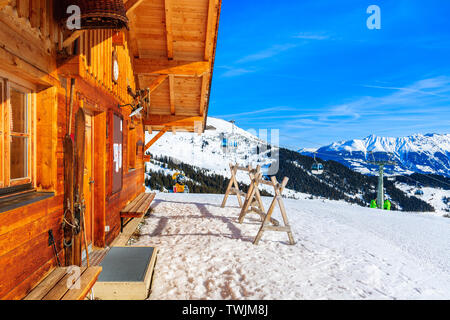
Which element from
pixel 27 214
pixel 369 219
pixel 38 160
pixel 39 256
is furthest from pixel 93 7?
pixel 369 219

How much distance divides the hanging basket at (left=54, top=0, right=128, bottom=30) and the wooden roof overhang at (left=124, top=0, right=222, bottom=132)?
78.6 inches

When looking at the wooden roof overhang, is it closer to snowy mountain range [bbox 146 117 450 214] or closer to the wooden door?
the wooden door

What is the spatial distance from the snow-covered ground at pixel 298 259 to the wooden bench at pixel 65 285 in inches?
39.3

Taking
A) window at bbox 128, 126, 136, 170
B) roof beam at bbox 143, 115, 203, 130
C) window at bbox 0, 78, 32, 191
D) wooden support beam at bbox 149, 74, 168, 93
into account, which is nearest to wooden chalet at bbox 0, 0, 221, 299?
window at bbox 0, 78, 32, 191

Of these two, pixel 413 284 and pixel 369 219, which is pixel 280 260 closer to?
pixel 413 284

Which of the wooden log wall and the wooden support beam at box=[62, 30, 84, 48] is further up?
the wooden log wall

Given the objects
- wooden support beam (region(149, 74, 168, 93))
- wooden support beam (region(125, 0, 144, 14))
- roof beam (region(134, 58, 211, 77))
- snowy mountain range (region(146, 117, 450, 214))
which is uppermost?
wooden support beam (region(125, 0, 144, 14))

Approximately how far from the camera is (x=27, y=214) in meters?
2.52

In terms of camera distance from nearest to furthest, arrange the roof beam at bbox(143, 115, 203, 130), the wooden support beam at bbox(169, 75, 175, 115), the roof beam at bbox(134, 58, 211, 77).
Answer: the roof beam at bbox(134, 58, 211, 77) < the wooden support beam at bbox(169, 75, 175, 115) < the roof beam at bbox(143, 115, 203, 130)

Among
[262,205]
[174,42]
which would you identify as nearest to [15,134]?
[174,42]

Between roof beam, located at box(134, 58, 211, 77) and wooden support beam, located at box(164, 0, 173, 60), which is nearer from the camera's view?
wooden support beam, located at box(164, 0, 173, 60)

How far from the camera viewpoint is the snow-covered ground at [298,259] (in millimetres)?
3771

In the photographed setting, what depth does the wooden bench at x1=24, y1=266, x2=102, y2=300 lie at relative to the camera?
243 cm

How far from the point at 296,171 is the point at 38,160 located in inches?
3957
